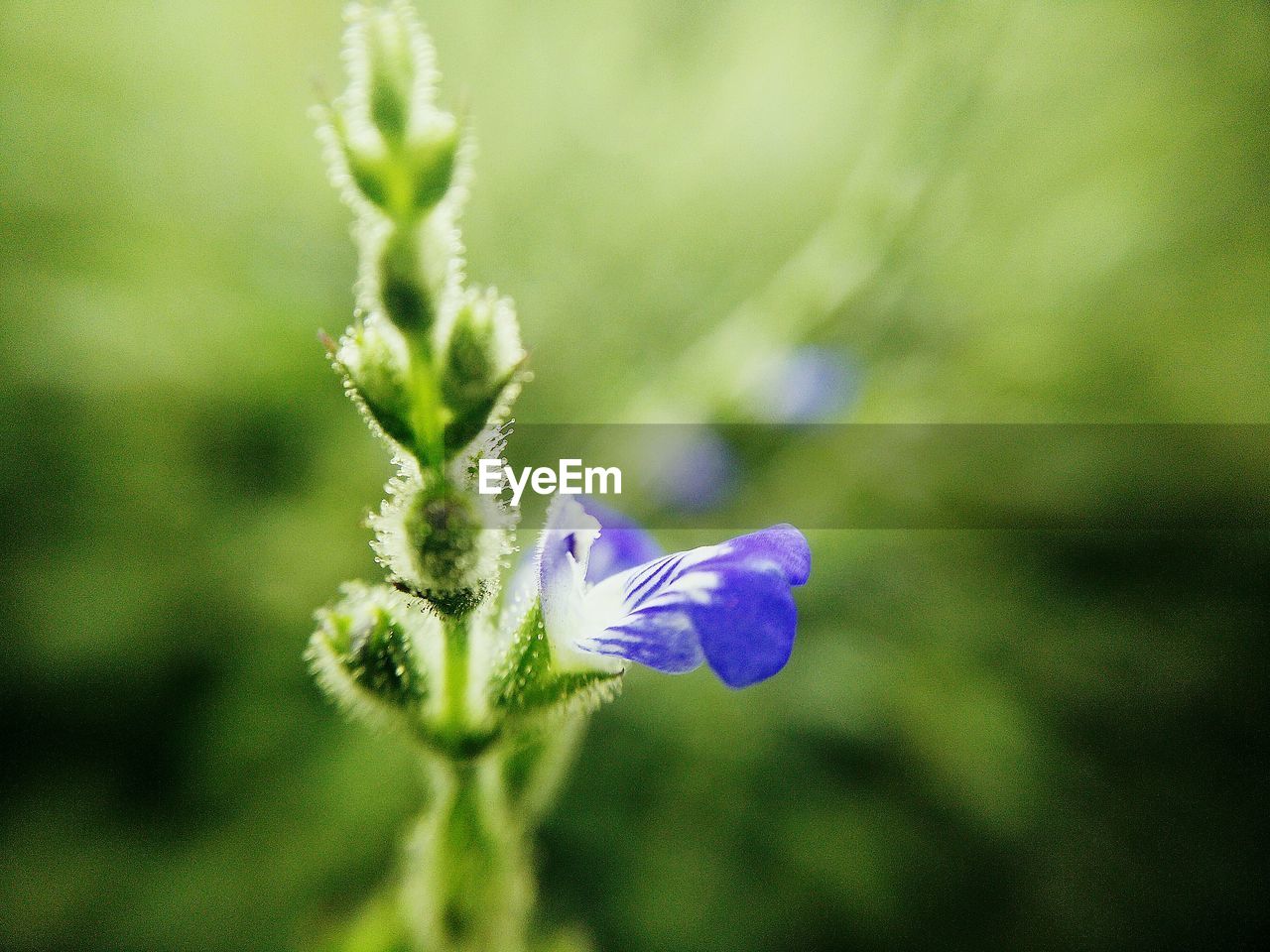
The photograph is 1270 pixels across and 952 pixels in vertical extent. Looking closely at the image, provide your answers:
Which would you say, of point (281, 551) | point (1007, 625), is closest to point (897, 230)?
point (1007, 625)

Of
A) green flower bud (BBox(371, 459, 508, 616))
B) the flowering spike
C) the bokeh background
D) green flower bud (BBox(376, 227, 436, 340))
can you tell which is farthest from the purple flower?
the bokeh background

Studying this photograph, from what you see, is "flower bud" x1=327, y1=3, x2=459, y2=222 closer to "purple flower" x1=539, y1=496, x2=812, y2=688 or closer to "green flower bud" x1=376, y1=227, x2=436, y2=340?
"green flower bud" x1=376, y1=227, x2=436, y2=340

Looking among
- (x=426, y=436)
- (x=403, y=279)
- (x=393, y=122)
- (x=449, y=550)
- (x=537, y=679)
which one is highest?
(x=393, y=122)

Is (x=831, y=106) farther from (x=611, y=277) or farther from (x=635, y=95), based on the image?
(x=611, y=277)

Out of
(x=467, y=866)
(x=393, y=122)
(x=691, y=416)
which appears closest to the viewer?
(x=393, y=122)

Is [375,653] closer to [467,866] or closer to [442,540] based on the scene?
[442,540]

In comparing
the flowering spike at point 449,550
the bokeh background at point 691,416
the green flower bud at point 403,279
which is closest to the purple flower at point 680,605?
the flowering spike at point 449,550

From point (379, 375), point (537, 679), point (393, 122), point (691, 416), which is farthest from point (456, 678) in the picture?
point (691, 416)
